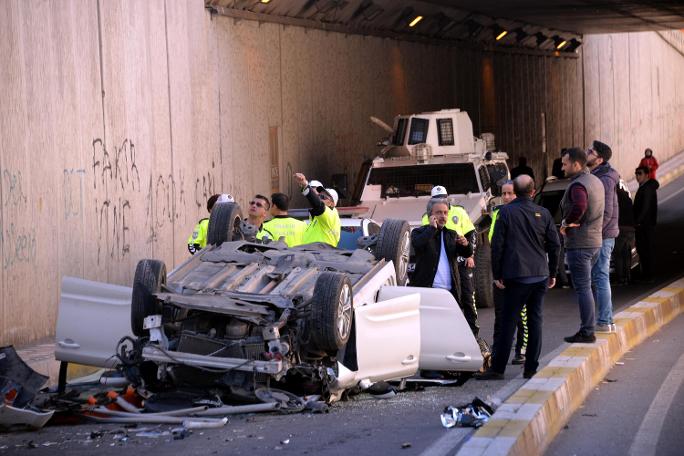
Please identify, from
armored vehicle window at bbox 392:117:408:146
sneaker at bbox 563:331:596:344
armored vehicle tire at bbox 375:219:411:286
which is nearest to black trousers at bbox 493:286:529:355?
sneaker at bbox 563:331:596:344

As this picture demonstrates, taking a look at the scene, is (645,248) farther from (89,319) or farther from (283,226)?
(89,319)

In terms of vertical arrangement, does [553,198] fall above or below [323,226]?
below

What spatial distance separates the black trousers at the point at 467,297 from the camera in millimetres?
12133

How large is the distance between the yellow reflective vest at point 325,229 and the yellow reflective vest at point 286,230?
1.58ft

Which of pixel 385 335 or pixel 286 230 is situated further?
pixel 286 230

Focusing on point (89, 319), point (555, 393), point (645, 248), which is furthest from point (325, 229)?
point (645, 248)

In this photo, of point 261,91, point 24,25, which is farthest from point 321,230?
point 261,91

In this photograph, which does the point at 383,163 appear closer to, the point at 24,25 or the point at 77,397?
the point at 24,25

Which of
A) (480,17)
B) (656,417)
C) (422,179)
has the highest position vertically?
(480,17)

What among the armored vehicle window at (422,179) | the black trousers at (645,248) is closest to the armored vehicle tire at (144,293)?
the armored vehicle window at (422,179)

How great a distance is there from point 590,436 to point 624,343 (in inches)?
171

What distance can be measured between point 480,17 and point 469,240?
1923 cm

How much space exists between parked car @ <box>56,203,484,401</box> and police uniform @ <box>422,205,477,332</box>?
48.1 inches

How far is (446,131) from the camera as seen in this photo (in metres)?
20.3
